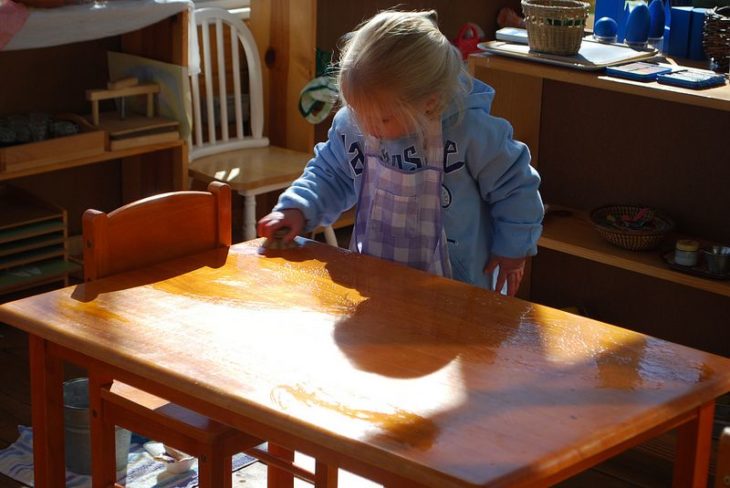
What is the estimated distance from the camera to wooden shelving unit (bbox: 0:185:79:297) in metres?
3.26

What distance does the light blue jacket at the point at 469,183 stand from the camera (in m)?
2.11

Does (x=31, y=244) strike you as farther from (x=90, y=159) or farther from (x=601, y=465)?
(x=601, y=465)

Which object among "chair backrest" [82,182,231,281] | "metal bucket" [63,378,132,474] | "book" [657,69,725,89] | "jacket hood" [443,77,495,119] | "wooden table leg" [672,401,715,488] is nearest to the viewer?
"wooden table leg" [672,401,715,488]

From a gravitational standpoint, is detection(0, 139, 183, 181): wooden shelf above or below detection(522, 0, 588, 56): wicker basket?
below

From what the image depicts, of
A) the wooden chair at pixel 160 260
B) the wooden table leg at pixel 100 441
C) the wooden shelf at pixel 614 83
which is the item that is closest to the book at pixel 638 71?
the wooden shelf at pixel 614 83

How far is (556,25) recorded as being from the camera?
279 cm

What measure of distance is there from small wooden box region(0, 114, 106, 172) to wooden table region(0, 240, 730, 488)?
131cm

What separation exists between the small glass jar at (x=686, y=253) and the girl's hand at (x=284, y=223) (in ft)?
3.53

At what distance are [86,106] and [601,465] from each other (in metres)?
2.06

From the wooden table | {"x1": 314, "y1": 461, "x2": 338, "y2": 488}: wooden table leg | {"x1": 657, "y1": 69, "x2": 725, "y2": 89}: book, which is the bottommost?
{"x1": 314, "y1": 461, "x2": 338, "y2": 488}: wooden table leg

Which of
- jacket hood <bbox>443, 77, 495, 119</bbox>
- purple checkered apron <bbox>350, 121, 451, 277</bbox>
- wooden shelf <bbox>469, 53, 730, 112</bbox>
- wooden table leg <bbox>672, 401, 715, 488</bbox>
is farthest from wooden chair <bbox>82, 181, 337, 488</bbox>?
wooden shelf <bbox>469, 53, 730, 112</bbox>

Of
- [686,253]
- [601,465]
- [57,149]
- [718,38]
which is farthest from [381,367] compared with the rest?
[57,149]

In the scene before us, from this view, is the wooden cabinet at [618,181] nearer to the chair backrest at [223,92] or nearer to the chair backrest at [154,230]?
the chair backrest at [223,92]

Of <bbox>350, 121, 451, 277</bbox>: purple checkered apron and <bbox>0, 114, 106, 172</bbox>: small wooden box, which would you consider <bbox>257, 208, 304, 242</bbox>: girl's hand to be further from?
<bbox>0, 114, 106, 172</bbox>: small wooden box
